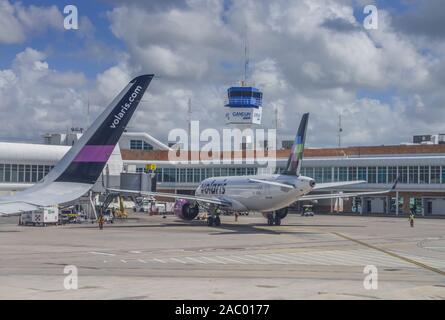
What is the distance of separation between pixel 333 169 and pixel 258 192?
56.5 metres

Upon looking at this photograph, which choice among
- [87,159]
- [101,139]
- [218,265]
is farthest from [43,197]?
[218,265]

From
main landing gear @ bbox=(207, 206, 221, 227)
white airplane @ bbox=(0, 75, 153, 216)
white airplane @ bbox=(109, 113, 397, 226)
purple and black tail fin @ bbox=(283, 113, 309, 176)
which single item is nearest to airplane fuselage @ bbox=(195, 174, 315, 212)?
white airplane @ bbox=(109, 113, 397, 226)

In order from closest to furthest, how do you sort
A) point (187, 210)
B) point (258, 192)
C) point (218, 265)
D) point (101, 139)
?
point (218, 265) < point (101, 139) < point (258, 192) < point (187, 210)

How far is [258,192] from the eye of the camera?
59.3 meters

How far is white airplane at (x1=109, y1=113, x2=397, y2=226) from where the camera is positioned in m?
54.1

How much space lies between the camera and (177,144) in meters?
139

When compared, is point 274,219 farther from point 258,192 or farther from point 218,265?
point 218,265

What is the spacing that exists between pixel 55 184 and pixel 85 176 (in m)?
1.89

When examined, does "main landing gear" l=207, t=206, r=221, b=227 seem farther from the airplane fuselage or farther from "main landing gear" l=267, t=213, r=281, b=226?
"main landing gear" l=267, t=213, r=281, b=226

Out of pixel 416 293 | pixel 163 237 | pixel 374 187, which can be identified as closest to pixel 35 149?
pixel 163 237

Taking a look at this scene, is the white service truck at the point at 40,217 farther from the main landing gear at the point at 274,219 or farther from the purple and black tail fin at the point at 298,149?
the purple and black tail fin at the point at 298,149

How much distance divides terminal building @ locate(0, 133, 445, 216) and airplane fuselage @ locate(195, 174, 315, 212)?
16.9 metres

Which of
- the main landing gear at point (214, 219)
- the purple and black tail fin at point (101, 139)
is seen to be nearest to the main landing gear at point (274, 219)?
the main landing gear at point (214, 219)

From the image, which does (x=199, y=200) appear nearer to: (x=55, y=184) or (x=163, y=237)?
(x=163, y=237)
